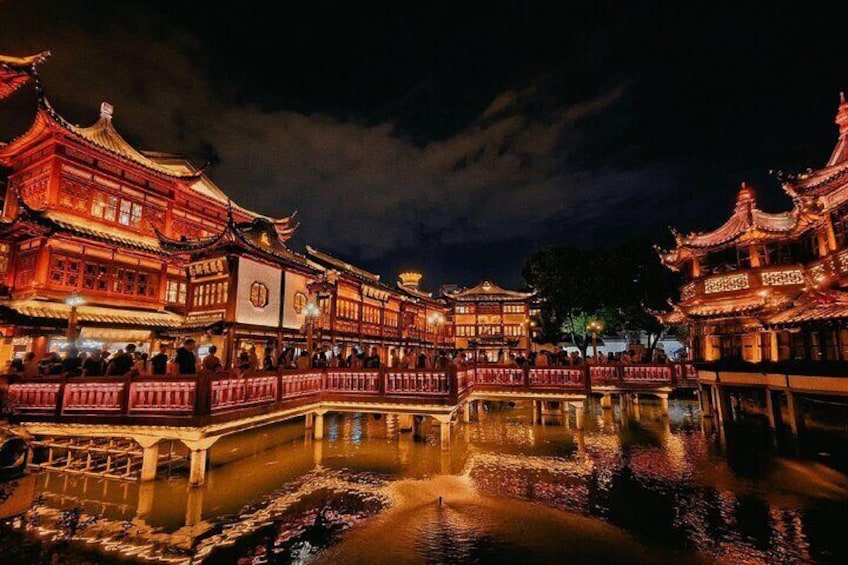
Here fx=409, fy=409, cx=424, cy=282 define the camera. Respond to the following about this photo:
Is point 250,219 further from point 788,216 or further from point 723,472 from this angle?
point 788,216

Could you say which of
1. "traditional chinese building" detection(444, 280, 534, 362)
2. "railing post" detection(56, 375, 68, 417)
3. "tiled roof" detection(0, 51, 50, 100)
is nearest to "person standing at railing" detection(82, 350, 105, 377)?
"railing post" detection(56, 375, 68, 417)

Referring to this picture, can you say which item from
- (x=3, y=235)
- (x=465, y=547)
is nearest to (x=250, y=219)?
(x=3, y=235)

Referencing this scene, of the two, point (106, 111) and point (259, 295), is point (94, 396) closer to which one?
point (259, 295)

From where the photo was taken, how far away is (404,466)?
13586 mm

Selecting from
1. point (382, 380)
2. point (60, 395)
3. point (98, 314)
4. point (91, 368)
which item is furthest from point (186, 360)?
point (98, 314)

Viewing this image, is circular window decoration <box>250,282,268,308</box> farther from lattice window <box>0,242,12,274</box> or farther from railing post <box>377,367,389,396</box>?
lattice window <box>0,242,12,274</box>

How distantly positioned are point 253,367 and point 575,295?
110 ft

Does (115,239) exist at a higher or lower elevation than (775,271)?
higher

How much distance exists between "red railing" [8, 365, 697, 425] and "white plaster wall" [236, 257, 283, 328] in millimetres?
8655

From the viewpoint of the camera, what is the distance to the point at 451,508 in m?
9.90

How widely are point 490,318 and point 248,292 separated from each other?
38.3 meters

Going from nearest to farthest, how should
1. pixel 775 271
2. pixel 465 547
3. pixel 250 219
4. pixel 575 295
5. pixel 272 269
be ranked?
pixel 465 547, pixel 775 271, pixel 272 269, pixel 250 219, pixel 575 295

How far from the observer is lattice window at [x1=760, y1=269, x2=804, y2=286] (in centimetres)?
2077

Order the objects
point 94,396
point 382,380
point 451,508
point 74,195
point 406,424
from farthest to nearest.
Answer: point 74,195 → point 406,424 → point 382,380 → point 94,396 → point 451,508
